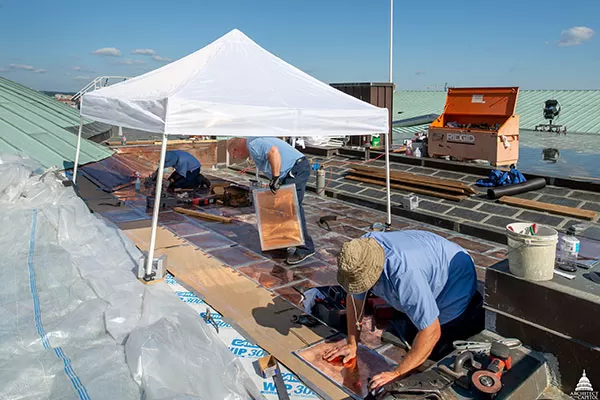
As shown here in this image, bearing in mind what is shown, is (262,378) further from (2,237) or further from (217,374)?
(2,237)

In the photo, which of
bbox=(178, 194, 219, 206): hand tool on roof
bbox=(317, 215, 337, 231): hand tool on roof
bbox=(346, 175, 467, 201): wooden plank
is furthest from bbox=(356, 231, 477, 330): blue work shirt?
bbox=(178, 194, 219, 206): hand tool on roof

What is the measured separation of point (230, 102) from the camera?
4.30 meters

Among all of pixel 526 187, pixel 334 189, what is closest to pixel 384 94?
pixel 334 189

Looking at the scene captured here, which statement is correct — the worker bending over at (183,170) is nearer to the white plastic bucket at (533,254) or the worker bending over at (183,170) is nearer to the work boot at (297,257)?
the work boot at (297,257)

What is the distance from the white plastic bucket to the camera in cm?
249

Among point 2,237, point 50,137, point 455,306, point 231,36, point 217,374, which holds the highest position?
point 231,36

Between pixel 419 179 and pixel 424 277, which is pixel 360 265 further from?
pixel 419 179

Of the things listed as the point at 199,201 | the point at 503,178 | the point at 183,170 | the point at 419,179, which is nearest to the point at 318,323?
the point at 199,201

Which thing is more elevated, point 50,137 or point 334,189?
point 50,137

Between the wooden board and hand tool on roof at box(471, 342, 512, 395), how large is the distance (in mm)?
1054

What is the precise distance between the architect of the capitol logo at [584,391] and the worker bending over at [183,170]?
747cm

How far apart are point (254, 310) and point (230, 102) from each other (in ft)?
6.78

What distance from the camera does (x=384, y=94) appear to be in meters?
13.2

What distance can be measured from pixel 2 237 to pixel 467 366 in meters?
3.99
